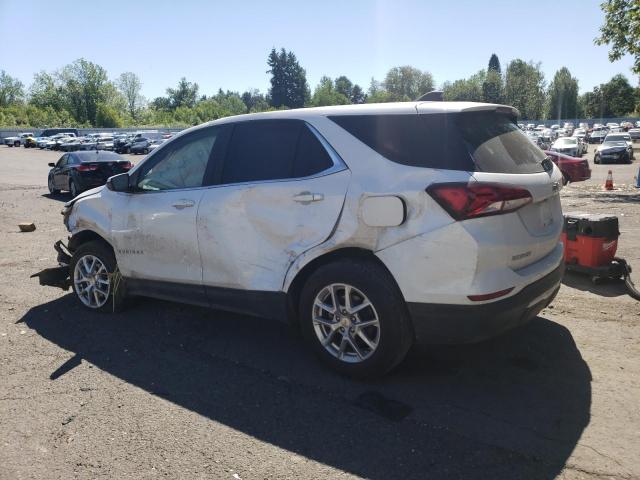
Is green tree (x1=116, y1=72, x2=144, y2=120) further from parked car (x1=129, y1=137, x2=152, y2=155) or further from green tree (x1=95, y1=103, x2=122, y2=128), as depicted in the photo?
parked car (x1=129, y1=137, x2=152, y2=155)

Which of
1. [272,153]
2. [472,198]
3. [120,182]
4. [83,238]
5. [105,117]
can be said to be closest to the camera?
[472,198]

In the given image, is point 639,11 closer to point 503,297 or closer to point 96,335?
point 503,297

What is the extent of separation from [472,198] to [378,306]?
909 millimetres

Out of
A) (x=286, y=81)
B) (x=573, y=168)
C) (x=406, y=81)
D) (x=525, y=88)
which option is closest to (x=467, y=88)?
(x=525, y=88)

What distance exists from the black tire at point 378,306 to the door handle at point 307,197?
0.47 metres

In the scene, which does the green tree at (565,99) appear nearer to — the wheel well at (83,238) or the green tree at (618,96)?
the green tree at (618,96)

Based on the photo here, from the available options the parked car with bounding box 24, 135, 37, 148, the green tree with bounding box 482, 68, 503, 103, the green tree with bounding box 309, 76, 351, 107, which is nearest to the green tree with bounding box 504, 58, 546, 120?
the green tree with bounding box 482, 68, 503, 103

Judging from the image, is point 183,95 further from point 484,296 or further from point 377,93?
point 484,296

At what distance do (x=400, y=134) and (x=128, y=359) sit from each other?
2.73m

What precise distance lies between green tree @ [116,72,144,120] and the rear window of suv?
5373 inches

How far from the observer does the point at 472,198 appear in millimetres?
3193

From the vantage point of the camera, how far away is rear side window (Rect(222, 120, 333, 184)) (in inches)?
153

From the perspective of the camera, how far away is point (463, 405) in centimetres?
339

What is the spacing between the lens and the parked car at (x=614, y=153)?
29156 mm
